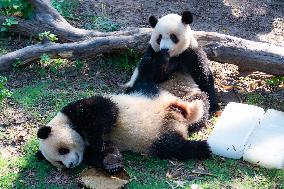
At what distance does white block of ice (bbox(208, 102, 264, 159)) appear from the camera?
5.07m

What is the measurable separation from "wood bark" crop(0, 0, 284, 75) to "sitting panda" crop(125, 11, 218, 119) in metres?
0.37

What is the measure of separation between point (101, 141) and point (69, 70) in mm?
1979

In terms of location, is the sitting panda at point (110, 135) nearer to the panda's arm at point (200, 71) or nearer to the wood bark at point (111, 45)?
the panda's arm at point (200, 71)

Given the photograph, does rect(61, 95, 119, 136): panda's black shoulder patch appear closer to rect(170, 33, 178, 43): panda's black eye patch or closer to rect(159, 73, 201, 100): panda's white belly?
rect(159, 73, 201, 100): panda's white belly

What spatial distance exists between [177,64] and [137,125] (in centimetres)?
121

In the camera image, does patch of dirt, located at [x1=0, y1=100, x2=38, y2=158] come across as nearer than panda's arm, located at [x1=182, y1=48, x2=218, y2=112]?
Yes

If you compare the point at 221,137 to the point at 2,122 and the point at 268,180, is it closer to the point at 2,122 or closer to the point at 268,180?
the point at 268,180

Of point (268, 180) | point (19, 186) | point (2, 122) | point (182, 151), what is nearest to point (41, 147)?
point (19, 186)

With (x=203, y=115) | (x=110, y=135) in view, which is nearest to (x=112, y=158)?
(x=110, y=135)

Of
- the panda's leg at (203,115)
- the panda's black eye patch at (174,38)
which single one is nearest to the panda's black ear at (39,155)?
the panda's leg at (203,115)

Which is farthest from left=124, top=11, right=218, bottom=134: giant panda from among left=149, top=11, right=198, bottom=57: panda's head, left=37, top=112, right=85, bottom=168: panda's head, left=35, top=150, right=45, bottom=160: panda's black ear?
left=35, top=150, right=45, bottom=160: panda's black ear

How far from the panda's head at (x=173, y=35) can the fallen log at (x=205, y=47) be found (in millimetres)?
415

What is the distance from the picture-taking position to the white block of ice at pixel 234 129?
16.6 ft

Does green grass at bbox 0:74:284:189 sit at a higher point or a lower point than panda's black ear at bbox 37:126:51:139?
lower
